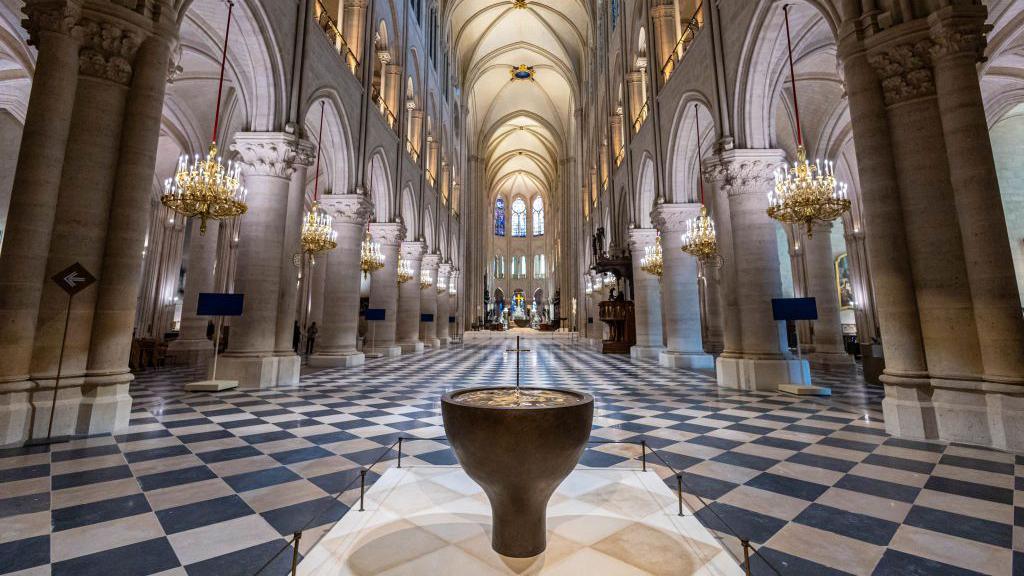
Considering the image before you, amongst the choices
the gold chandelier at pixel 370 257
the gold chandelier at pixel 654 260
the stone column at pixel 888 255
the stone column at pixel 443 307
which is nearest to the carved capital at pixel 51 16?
the gold chandelier at pixel 370 257

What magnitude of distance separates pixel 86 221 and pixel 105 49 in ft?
6.19

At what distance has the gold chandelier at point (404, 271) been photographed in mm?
15414

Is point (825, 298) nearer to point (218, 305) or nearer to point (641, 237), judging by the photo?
point (641, 237)

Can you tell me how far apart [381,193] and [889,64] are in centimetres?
1263

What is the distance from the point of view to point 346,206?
10914 millimetres

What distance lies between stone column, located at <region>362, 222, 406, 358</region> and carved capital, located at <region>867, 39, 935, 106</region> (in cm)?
1222

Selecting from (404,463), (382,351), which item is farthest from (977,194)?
(382,351)

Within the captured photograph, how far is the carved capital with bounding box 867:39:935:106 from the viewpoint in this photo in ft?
14.5

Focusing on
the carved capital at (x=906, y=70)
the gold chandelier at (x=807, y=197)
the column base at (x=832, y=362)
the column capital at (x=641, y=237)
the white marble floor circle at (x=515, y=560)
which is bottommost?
the white marble floor circle at (x=515, y=560)

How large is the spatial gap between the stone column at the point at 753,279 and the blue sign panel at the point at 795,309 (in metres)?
0.47

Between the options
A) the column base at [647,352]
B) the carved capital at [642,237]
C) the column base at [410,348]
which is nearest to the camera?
the column base at [647,352]

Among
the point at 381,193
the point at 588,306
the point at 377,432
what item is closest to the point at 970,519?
the point at 377,432

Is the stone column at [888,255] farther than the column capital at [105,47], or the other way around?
the column capital at [105,47]

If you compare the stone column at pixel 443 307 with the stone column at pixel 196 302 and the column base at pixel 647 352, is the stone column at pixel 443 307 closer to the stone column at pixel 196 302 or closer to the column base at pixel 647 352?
the stone column at pixel 196 302
